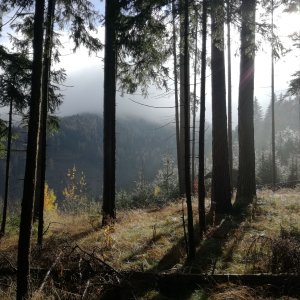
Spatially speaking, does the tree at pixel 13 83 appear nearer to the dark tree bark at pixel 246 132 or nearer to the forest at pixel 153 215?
the forest at pixel 153 215

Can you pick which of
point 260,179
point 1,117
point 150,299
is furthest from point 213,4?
point 260,179

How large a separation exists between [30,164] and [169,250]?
359 cm

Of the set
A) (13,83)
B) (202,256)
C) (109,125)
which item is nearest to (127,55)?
(109,125)

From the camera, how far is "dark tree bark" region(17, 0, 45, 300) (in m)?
6.06

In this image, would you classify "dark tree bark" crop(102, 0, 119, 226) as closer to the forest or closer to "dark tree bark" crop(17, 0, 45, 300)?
the forest

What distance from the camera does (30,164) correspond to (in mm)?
6277

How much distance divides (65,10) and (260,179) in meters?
25.4

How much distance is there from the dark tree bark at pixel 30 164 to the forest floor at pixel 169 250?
0.39m

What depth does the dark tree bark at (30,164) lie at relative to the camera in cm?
606

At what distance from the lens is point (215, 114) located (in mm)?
11289

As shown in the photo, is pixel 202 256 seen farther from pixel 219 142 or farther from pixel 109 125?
pixel 109 125

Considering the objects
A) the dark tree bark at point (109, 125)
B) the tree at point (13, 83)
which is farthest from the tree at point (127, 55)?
the tree at point (13, 83)

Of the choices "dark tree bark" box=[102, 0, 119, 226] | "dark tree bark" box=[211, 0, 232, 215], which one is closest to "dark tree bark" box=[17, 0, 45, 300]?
"dark tree bark" box=[211, 0, 232, 215]

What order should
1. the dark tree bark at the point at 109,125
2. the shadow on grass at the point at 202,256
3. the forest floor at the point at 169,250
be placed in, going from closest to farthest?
the forest floor at the point at 169,250, the shadow on grass at the point at 202,256, the dark tree bark at the point at 109,125
